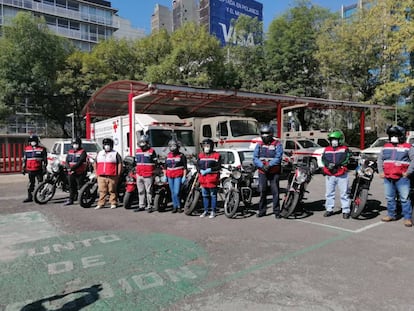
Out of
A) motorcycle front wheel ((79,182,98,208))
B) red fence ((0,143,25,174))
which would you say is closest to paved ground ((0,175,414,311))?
motorcycle front wheel ((79,182,98,208))

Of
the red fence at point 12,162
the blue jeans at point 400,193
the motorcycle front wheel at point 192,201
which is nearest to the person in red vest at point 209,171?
the motorcycle front wheel at point 192,201

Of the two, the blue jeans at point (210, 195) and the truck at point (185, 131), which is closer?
the blue jeans at point (210, 195)

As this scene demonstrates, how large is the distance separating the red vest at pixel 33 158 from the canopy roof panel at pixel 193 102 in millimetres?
4863

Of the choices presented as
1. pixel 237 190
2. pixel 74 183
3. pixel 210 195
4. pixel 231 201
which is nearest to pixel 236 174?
pixel 237 190

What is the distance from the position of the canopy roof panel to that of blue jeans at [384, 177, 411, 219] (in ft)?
27.9

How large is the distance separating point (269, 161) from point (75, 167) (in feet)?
15.8

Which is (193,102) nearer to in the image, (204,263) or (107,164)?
(107,164)

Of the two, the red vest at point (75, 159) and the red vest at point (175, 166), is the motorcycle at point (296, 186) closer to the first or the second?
the red vest at point (175, 166)

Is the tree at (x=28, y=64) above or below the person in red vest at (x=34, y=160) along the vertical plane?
above

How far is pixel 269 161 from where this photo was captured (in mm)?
6805

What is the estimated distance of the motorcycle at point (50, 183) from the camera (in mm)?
8766

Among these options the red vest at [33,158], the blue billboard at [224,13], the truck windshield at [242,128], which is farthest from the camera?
the blue billboard at [224,13]

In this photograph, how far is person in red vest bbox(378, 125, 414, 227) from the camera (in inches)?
242

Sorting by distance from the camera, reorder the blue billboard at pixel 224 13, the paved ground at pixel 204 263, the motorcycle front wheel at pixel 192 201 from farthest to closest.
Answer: the blue billboard at pixel 224 13 → the motorcycle front wheel at pixel 192 201 → the paved ground at pixel 204 263
